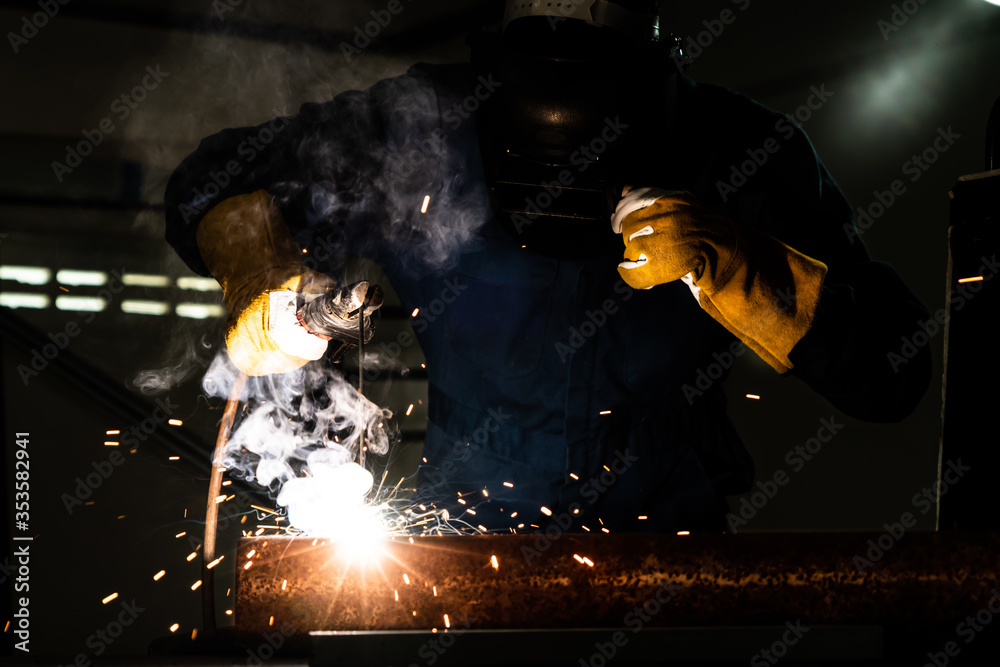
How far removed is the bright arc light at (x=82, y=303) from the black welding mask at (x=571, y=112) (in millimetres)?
2689

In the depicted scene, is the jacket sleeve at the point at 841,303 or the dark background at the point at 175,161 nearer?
the jacket sleeve at the point at 841,303

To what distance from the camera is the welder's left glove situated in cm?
139

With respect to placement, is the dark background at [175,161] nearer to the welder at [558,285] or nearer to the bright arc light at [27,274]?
the bright arc light at [27,274]

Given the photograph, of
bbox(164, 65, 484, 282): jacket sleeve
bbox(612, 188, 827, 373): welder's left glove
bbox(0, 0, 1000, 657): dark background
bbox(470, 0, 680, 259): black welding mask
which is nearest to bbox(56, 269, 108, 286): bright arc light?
bbox(0, 0, 1000, 657): dark background

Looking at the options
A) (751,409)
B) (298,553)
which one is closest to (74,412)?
(298,553)

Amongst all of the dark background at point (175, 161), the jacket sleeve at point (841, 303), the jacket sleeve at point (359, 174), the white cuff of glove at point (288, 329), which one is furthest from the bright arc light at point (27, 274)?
the jacket sleeve at point (841, 303)

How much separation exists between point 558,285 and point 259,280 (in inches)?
29.8

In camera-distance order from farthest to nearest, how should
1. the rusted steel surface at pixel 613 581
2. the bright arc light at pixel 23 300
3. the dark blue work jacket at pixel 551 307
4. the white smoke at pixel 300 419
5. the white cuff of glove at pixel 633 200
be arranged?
the bright arc light at pixel 23 300
the white smoke at pixel 300 419
the dark blue work jacket at pixel 551 307
the white cuff of glove at pixel 633 200
the rusted steel surface at pixel 613 581

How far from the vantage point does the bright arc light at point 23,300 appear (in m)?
3.16

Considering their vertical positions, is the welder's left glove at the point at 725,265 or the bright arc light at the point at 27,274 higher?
the bright arc light at the point at 27,274

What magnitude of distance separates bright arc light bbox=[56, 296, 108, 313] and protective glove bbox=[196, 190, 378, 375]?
6.30 ft

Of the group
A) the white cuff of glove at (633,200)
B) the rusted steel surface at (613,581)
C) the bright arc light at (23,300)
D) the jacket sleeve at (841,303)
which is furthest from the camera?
the bright arc light at (23,300)

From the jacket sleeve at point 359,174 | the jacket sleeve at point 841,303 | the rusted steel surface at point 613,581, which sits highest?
the jacket sleeve at point 359,174

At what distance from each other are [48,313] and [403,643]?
10.1ft
